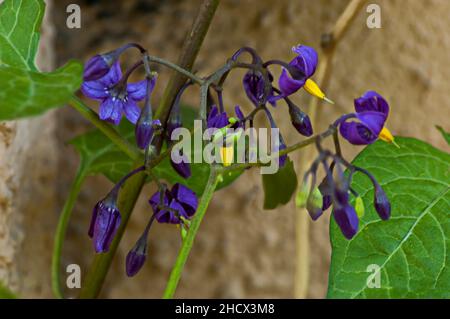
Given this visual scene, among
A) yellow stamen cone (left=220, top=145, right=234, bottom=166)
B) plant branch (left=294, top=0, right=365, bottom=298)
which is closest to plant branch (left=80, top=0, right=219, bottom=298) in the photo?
yellow stamen cone (left=220, top=145, right=234, bottom=166)

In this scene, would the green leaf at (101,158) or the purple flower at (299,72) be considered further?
the green leaf at (101,158)

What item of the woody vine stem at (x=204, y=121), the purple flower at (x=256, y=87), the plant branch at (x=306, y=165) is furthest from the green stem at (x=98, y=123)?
the plant branch at (x=306, y=165)

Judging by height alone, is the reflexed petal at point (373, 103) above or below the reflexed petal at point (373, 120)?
above

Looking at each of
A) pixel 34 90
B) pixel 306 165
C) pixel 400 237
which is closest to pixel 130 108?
pixel 34 90

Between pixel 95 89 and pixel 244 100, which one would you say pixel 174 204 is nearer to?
pixel 95 89

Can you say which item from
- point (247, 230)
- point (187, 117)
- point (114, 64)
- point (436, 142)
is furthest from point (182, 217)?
point (436, 142)

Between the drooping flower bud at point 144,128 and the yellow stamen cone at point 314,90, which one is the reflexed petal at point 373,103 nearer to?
the yellow stamen cone at point 314,90

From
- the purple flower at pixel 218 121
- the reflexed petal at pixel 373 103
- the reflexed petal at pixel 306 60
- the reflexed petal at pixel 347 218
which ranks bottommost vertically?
the reflexed petal at pixel 347 218
